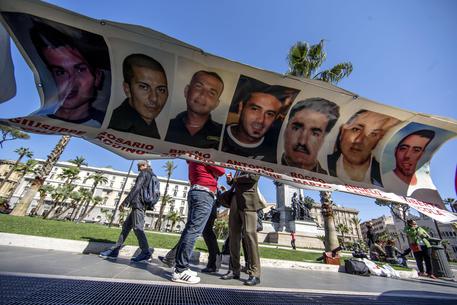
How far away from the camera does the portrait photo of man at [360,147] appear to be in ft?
7.00

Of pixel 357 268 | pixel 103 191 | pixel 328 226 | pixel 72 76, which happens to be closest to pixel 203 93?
pixel 72 76

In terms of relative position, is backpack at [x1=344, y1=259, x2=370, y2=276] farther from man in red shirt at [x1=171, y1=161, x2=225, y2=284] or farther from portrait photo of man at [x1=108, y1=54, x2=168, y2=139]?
portrait photo of man at [x1=108, y1=54, x2=168, y2=139]

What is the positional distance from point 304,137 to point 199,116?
45.2 inches

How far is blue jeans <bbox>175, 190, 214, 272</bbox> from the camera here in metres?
2.54

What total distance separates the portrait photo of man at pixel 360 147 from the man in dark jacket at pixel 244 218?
1.21m

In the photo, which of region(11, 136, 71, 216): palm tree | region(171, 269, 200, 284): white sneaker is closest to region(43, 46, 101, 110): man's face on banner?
region(171, 269, 200, 284): white sneaker

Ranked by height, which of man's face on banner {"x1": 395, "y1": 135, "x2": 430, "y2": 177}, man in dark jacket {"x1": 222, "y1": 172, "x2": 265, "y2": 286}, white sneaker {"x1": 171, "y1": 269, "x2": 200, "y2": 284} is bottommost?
white sneaker {"x1": 171, "y1": 269, "x2": 200, "y2": 284}

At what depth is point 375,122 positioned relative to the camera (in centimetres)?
214

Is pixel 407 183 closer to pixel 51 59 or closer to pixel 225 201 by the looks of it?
pixel 225 201

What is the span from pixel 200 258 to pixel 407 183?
14.1 feet

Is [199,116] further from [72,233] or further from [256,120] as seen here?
[72,233]

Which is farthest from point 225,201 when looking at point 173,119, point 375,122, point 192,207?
point 375,122

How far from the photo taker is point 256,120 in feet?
6.99

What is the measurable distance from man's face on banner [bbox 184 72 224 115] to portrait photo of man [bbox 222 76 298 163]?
0.64 ft
